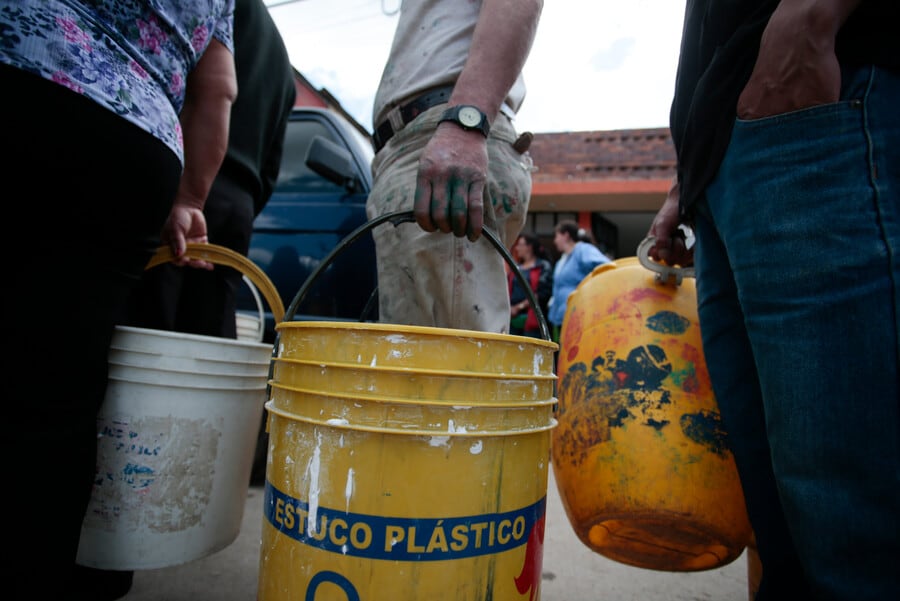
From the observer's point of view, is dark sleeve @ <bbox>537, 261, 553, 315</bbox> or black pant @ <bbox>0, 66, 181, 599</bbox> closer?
black pant @ <bbox>0, 66, 181, 599</bbox>

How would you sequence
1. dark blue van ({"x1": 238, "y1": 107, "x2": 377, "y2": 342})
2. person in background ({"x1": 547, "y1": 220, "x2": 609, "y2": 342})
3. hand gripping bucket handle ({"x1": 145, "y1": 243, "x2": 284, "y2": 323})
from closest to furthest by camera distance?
hand gripping bucket handle ({"x1": 145, "y1": 243, "x2": 284, "y2": 323}) → dark blue van ({"x1": 238, "y1": 107, "x2": 377, "y2": 342}) → person in background ({"x1": 547, "y1": 220, "x2": 609, "y2": 342})

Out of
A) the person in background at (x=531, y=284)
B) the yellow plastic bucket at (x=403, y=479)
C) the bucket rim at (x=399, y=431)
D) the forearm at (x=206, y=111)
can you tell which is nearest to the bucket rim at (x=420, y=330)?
the yellow plastic bucket at (x=403, y=479)

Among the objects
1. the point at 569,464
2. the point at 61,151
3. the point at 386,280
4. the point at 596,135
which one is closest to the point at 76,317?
the point at 61,151

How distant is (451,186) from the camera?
0.92 metres

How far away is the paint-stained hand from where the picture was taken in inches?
35.9

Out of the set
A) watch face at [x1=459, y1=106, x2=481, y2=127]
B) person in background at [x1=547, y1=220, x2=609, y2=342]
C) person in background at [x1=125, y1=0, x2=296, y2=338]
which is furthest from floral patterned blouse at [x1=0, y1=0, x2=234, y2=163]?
person in background at [x1=547, y1=220, x2=609, y2=342]

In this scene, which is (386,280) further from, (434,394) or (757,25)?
(757,25)

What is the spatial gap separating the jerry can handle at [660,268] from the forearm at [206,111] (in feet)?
3.56

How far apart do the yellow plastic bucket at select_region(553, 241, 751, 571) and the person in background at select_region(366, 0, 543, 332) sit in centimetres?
27

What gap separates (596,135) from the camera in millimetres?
10031

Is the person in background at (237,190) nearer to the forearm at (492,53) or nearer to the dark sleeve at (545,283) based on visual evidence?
the forearm at (492,53)

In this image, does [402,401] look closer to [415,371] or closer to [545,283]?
[415,371]

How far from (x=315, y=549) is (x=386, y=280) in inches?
24.1

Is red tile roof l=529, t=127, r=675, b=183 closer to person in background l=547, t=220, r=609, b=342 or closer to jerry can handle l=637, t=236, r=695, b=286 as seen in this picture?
person in background l=547, t=220, r=609, b=342
